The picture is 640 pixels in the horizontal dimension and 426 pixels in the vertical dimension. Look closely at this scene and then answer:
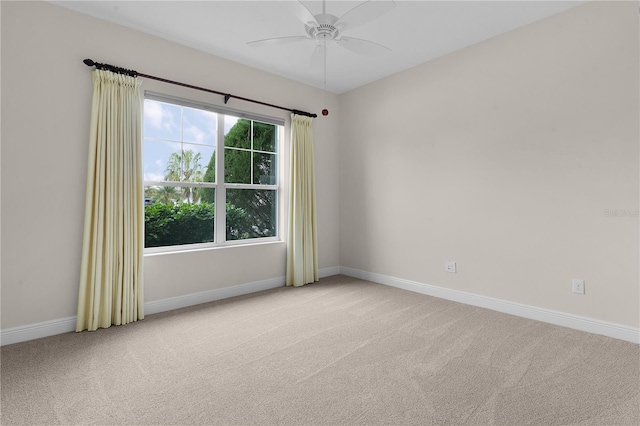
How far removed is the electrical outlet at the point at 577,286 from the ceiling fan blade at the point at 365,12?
2736mm

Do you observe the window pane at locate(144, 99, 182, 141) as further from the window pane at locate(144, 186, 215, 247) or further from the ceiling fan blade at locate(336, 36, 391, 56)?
the ceiling fan blade at locate(336, 36, 391, 56)

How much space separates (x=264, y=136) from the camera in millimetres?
4207

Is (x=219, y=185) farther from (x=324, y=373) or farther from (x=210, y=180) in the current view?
(x=324, y=373)

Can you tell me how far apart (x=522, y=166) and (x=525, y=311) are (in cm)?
140

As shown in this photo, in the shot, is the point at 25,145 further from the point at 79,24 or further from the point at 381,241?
the point at 381,241

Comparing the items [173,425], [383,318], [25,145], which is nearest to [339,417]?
[173,425]

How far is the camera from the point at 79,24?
9.26ft

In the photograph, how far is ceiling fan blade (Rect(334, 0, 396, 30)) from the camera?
1.96 metres

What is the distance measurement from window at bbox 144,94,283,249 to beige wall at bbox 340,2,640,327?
4.94 ft

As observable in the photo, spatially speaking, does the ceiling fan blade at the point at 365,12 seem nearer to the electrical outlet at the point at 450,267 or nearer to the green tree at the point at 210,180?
the green tree at the point at 210,180

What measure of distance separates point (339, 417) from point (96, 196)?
2622mm

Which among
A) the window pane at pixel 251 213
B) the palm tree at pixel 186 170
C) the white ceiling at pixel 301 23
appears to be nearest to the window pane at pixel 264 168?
the window pane at pixel 251 213

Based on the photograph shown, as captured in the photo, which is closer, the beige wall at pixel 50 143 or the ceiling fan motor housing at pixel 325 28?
the ceiling fan motor housing at pixel 325 28

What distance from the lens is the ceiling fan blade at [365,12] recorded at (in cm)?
196
